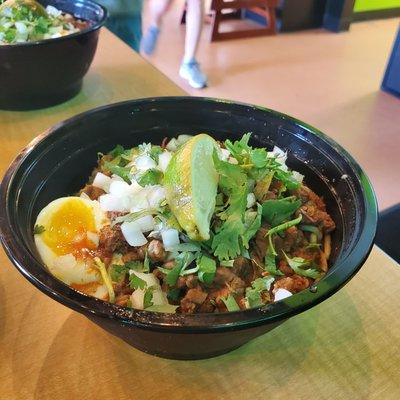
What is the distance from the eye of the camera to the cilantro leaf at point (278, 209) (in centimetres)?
73

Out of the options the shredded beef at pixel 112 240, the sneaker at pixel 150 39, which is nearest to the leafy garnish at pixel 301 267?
the shredded beef at pixel 112 240

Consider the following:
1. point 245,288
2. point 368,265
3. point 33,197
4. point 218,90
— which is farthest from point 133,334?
point 218,90

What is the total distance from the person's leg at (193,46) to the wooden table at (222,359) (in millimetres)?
2407

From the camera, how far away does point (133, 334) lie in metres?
0.56

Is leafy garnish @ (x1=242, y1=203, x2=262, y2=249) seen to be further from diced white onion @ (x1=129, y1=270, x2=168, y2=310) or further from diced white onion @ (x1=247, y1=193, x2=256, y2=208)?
diced white onion @ (x1=129, y1=270, x2=168, y2=310)

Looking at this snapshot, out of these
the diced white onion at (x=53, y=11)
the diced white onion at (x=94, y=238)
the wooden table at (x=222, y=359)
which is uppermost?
the diced white onion at (x=53, y=11)

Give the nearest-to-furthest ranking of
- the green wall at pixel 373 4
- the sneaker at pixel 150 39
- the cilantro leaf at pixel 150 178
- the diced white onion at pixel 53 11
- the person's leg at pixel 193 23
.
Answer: the cilantro leaf at pixel 150 178
the diced white onion at pixel 53 11
the person's leg at pixel 193 23
the sneaker at pixel 150 39
the green wall at pixel 373 4

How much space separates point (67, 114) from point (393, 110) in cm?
228

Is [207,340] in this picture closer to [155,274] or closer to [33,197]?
[155,274]

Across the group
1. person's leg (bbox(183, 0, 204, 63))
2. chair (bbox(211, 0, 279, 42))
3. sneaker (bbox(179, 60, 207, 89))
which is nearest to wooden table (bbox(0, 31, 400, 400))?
sneaker (bbox(179, 60, 207, 89))

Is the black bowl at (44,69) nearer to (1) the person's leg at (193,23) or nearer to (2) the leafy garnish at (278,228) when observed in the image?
(2) the leafy garnish at (278,228)

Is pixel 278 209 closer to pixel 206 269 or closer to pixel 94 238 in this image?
pixel 206 269

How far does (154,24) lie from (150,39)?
0.11 meters

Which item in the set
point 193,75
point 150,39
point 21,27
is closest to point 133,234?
point 21,27
